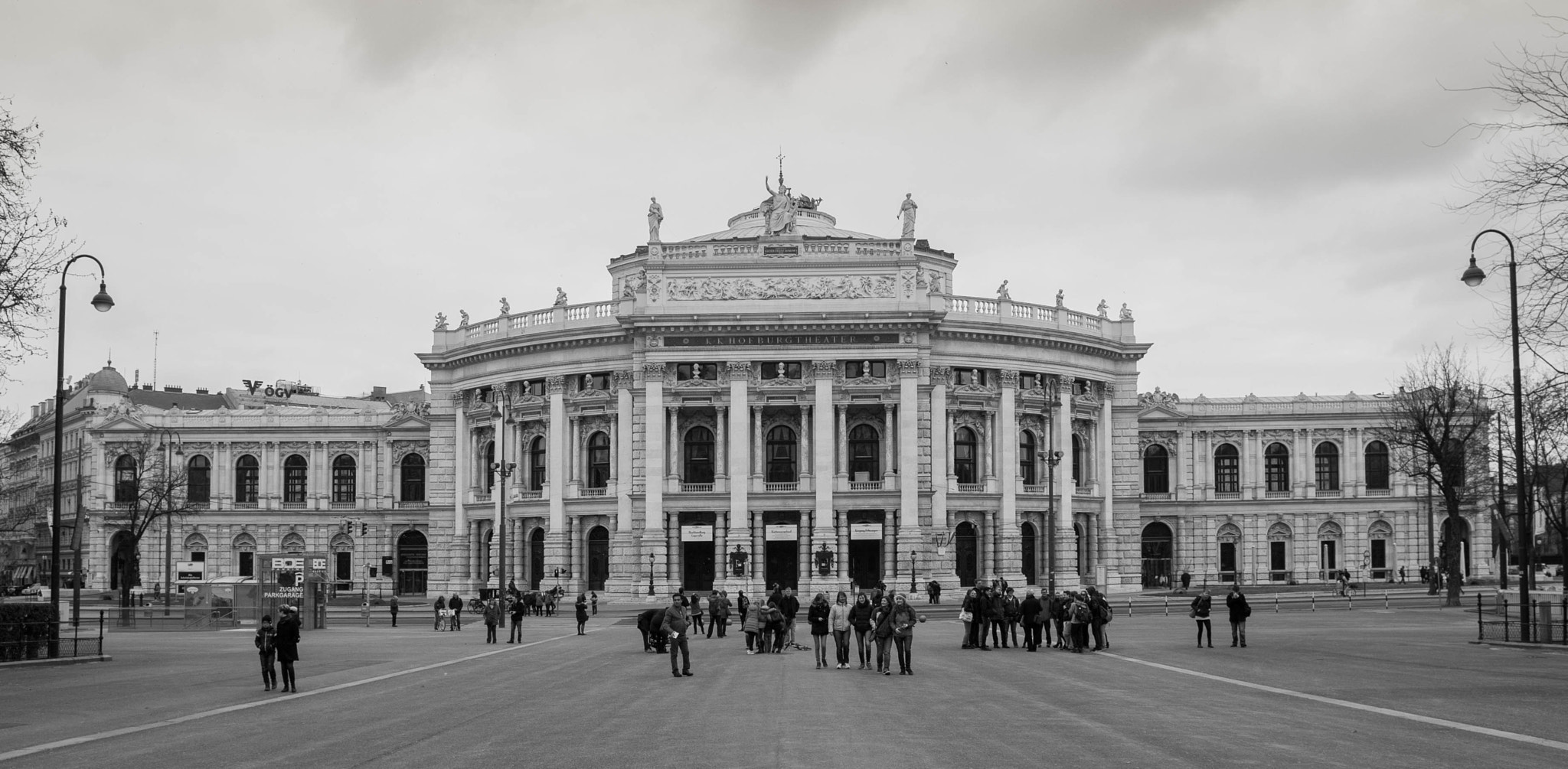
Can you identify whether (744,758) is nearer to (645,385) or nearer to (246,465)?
(645,385)

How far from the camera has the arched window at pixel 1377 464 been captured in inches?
3718

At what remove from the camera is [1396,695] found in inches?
985

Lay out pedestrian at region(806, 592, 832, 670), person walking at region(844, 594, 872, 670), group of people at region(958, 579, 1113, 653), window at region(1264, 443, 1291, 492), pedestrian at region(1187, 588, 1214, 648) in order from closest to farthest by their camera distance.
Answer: person walking at region(844, 594, 872, 670) → pedestrian at region(806, 592, 832, 670) → pedestrian at region(1187, 588, 1214, 648) → group of people at region(958, 579, 1113, 653) → window at region(1264, 443, 1291, 492)

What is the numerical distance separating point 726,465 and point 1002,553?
584 inches

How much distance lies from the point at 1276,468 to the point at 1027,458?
2086cm

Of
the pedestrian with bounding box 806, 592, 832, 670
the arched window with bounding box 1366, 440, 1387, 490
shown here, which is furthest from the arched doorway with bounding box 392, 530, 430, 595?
the pedestrian with bounding box 806, 592, 832, 670

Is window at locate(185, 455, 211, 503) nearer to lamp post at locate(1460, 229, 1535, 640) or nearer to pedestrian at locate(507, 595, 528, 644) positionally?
pedestrian at locate(507, 595, 528, 644)

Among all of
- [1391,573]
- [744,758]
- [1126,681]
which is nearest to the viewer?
[744,758]

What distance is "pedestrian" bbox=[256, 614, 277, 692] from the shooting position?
28.0 m

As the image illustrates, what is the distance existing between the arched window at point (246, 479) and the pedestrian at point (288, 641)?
72.9 m

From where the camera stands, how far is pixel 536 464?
8500 centimetres

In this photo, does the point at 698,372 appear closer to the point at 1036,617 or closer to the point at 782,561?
the point at 782,561

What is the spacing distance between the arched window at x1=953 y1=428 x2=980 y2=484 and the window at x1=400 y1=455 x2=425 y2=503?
3496cm

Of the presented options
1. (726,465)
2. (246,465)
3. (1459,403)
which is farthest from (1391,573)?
(246,465)
